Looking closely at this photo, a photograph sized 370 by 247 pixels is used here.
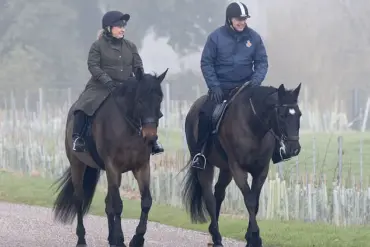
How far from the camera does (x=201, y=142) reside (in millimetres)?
11617

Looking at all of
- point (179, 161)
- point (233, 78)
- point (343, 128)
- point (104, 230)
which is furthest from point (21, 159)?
point (343, 128)

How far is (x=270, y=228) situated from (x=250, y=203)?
8.03 ft

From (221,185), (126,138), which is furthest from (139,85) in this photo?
(221,185)

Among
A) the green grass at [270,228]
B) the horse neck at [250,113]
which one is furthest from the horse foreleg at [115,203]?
the green grass at [270,228]

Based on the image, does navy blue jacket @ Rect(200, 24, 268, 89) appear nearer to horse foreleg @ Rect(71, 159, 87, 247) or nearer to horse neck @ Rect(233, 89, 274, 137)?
horse neck @ Rect(233, 89, 274, 137)

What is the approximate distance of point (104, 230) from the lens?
1338 centimetres

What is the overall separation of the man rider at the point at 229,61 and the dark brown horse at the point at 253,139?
0.30 metres

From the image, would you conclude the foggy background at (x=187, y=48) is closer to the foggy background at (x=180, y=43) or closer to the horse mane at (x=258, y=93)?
the foggy background at (x=180, y=43)

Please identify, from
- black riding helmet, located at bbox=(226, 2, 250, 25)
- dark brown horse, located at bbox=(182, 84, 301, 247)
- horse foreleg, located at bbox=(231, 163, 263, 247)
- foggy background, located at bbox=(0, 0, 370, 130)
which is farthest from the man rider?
foggy background, located at bbox=(0, 0, 370, 130)

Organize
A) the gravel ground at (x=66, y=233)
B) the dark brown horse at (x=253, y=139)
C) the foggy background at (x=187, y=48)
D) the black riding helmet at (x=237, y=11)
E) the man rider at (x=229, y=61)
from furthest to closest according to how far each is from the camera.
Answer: the foggy background at (x=187, y=48) < the gravel ground at (x=66, y=233) < the man rider at (x=229, y=61) < the black riding helmet at (x=237, y=11) < the dark brown horse at (x=253, y=139)

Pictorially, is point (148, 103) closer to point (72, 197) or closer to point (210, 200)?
point (210, 200)

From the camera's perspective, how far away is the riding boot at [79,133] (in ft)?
38.1

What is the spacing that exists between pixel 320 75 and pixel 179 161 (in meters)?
31.6

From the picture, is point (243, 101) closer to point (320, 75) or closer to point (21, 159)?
point (21, 159)
